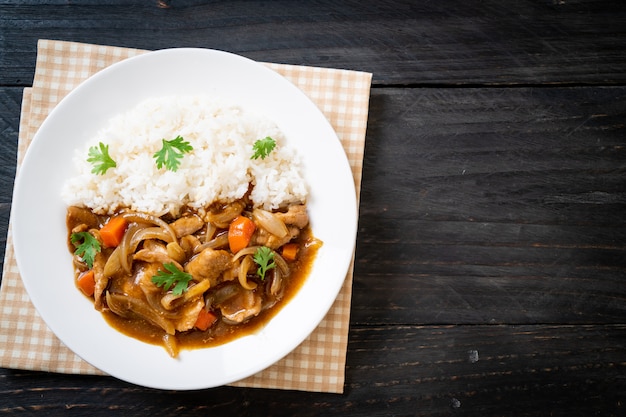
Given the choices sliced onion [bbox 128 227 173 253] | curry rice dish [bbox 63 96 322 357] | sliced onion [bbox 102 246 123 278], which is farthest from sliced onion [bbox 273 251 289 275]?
sliced onion [bbox 102 246 123 278]

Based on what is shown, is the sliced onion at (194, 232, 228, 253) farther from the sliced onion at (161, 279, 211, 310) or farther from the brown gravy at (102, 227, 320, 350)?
the brown gravy at (102, 227, 320, 350)

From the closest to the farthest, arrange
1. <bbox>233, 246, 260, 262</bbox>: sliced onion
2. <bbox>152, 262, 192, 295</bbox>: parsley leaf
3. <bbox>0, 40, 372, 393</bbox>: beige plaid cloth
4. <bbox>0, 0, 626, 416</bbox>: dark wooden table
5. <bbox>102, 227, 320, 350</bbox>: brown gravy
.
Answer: <bbox>152, 262, 192, 295</bbox>: parsley leaf, <bbox>233, 246, 260, 262</bbox>: sliced onion, <bbox>102, 227, 320, 350</bbox>: brown gravy, <bbox>0, 40, 372, 393</bbox>: beige plaid cloth, <bbox>0, 0, 626, 416</bbox>: dark wooden table

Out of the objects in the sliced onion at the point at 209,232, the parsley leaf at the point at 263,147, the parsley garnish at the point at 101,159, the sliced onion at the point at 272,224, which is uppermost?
the parsley leaf at the point at 263,147

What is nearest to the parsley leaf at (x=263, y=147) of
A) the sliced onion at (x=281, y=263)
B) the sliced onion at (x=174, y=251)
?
the sliced onion at (x=281, y=263)

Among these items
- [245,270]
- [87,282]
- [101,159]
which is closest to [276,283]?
[245,270]

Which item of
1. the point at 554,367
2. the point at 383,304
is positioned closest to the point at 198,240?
the point at 383,304

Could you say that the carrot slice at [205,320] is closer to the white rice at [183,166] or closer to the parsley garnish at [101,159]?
the white rice at [183,166]
